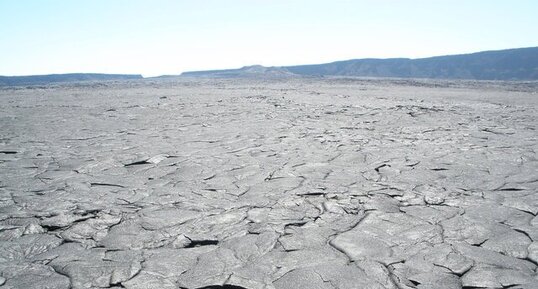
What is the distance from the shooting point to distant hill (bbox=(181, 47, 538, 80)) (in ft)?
140

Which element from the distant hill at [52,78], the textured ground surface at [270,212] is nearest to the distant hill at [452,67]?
the distant hill at [52,78]

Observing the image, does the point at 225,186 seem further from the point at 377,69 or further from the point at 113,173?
the point at 377,69

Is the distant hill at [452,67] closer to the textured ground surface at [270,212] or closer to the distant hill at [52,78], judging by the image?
the distant hill at [52,78]

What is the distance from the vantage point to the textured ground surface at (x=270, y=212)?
226cm

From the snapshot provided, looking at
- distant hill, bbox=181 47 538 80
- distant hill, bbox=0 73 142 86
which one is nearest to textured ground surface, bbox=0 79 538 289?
distant hill, bbox=181 47 538 80

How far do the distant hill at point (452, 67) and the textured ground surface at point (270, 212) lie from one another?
142ft

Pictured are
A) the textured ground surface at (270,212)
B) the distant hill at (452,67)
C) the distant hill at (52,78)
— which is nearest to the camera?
the textured ground surface at (270,212)

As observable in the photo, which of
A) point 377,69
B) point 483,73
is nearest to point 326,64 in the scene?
point 377,69

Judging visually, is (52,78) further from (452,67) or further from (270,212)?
(270,212)

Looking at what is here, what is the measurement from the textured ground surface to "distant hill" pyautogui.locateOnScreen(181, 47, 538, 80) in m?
43.2

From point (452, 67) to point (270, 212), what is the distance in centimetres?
5401

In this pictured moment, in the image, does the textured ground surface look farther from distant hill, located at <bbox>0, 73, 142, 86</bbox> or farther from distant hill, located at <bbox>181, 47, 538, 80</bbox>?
distant hill, located at <bbox>0, 73, 142, 86</bbox>

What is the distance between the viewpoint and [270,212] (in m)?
3.18

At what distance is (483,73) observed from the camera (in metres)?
45.0
